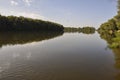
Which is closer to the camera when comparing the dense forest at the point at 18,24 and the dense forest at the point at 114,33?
the dense forest at the point at 114,33

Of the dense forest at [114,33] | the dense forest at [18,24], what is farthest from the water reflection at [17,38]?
the dense forest at [18,24]

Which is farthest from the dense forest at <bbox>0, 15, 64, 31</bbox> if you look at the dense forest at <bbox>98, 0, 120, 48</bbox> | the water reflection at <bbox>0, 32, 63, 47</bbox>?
the dense forest at <bbox>98, 0, 120, 48</bbox>

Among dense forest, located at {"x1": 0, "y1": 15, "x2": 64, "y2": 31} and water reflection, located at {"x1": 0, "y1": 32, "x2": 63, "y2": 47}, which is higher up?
dense forest, located at {"x1": 0, "y1": 15, "x2": 64, "y2": 31}

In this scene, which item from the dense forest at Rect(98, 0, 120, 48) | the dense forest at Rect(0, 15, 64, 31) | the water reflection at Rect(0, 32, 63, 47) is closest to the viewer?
the dense forest at Rect(98, 0, 120, 48)

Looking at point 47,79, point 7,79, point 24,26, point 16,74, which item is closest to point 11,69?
point 16,74

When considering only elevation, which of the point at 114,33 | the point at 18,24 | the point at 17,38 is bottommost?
the point at 17,38

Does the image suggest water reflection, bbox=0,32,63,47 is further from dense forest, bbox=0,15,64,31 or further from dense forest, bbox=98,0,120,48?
dense forest, bbox=0,15,64,31

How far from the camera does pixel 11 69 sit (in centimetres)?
2775

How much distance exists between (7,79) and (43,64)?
9014 millimetres

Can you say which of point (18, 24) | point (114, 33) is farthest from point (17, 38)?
point (18, 24)

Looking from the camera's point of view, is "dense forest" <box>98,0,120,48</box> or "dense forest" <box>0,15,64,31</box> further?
"dense forest" <box>0,15,64,31</box>

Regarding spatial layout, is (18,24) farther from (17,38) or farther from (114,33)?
(114,33)

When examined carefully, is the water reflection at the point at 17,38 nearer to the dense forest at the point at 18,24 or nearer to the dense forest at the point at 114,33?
the dense forest at the point at 114,33

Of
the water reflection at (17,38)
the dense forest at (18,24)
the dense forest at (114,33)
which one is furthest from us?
the dense forest at (18,24)
